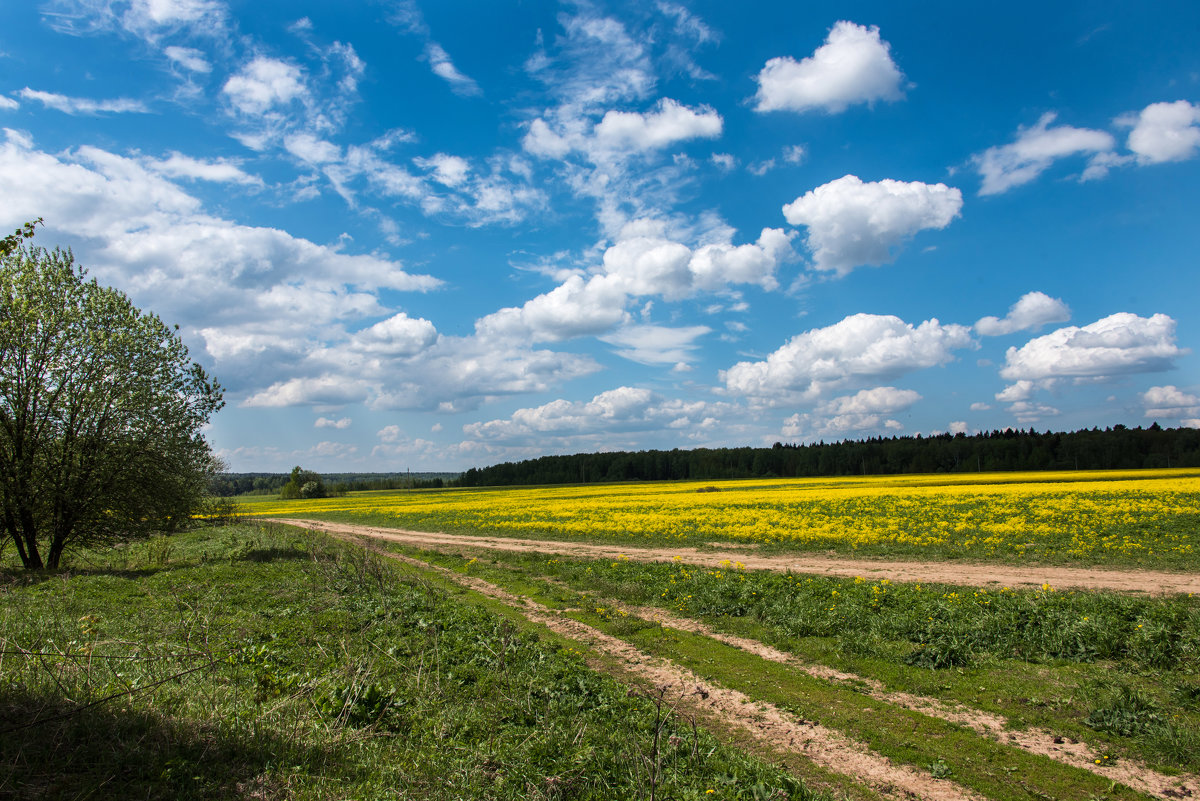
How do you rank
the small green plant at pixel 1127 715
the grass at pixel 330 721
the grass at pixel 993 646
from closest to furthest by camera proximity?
the grass at pixel 330 721 < the small green plant at pixel 1127 715 < the grass at pixel 993 646

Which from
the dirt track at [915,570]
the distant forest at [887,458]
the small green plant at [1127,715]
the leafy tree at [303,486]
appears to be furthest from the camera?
the leafy tree at [303,486]

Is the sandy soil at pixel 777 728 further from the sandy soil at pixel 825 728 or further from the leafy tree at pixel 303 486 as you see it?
the leafy tree at pixel 303 486

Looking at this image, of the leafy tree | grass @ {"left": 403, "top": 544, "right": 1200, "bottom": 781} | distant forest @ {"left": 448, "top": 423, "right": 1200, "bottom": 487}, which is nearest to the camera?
grass @ {"left": 403, "top": 544, "right": 1200, "bottom": 781}

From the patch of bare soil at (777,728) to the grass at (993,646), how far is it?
1.54 ft

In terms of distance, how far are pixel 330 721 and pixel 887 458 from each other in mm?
124490

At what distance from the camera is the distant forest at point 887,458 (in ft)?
328

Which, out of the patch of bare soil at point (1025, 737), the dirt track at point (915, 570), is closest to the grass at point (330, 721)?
the patch of bare soil at point (1025, 737)

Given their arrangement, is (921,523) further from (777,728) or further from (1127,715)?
(777,728)

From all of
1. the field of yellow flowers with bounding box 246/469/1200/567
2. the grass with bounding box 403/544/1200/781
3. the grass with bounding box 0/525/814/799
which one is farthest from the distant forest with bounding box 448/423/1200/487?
the grass with bounding box 0/525/814/799

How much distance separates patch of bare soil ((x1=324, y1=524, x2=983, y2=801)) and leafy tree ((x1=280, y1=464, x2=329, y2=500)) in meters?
115

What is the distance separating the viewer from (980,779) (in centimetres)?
639

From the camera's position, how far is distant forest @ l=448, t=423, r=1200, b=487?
3937 inches

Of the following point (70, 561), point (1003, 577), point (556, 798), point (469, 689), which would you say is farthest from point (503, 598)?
point (70, 561)

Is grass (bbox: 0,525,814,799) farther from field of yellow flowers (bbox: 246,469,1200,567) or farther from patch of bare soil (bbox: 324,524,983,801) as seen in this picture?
field of yellow flowers (bbox: 246,469,1200,567)
